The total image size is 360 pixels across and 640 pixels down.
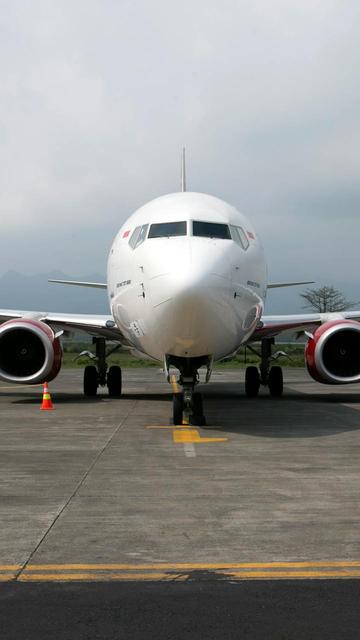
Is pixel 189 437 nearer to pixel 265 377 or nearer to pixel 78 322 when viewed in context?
pixel 78 322

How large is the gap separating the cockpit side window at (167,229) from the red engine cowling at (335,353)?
17.1 feet

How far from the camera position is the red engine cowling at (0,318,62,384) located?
53.7 feet

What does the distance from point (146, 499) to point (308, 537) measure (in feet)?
5.81

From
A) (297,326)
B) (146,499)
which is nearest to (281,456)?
(146,499)

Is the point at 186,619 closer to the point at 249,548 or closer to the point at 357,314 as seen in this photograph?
the point at 249,548

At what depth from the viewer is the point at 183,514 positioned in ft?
20.1

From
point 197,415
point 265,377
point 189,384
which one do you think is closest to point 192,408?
point 197,415

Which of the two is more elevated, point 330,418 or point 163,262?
point 163,262

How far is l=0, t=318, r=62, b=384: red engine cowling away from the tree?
192 ft

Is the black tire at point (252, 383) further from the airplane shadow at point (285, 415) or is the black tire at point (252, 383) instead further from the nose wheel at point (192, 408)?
the nose wheel at point (192, 408)

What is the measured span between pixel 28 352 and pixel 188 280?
7.77 m

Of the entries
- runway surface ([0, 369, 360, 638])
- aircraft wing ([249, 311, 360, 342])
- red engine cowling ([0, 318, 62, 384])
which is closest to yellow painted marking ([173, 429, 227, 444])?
runway surface ([0, 369, 360, 638])

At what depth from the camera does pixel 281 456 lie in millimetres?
9180

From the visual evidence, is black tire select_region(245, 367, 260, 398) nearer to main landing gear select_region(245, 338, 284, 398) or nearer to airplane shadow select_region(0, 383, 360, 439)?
main landing gear select_region(245, 338, 284, 398)
